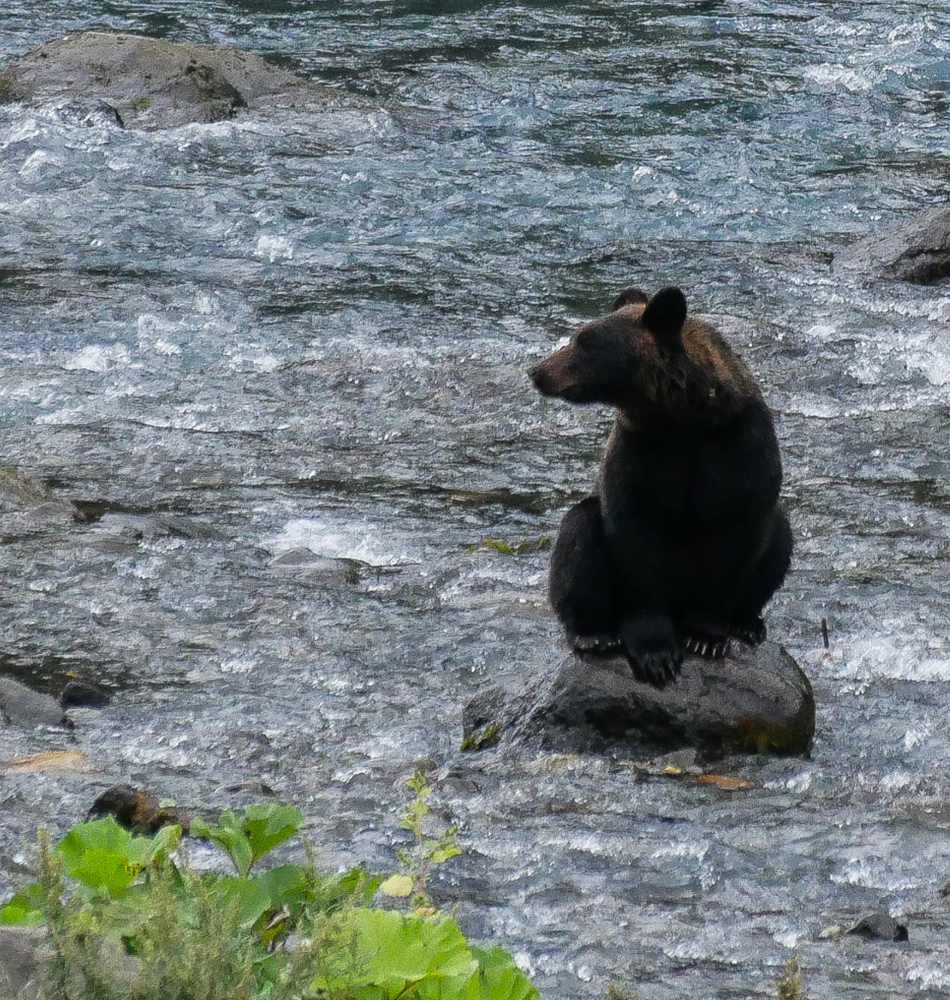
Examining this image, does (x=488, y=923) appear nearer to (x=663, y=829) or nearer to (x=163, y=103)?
A: (x=663, y=829)

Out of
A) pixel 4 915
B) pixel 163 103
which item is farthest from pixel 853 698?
pixel 163 103

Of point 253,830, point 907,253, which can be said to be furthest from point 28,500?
point 907,253

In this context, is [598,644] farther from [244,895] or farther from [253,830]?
[244,895]

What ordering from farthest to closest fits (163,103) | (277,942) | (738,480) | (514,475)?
1. (163,103)
2. (514,475)
3. (738,480)
4. (277,942)

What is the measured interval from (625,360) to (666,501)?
46 centimetres

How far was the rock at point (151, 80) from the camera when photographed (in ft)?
46.4

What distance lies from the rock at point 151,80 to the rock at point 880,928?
36.6ft

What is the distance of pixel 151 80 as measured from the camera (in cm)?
1440

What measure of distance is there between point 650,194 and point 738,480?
295 inches

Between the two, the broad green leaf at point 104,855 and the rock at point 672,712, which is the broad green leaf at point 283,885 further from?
the rock at point 672,712

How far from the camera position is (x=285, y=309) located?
10375 mm

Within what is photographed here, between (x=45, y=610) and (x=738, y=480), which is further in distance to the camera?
(x=45, y=610)

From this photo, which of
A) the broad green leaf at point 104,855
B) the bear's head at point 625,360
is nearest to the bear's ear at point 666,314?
the bear's head at point 625,360

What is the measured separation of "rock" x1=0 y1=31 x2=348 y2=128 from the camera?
46.4ft
